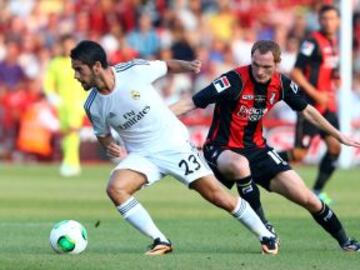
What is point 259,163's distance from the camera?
35.5 feet

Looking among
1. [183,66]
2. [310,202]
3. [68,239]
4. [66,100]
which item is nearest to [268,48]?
[183,66]

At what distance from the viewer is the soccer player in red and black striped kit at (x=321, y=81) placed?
16.0 meters

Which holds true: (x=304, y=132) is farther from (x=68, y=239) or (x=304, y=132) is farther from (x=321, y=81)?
(x=68, y=239)

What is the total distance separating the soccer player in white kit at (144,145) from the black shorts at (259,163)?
454 mm

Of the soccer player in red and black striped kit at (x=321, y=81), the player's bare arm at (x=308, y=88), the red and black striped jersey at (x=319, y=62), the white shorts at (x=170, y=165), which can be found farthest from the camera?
the red and black striped jersey at (x=319, y=62)

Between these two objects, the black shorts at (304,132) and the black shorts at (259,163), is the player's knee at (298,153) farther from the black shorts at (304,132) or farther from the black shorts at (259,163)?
the black shorts at (259,163)

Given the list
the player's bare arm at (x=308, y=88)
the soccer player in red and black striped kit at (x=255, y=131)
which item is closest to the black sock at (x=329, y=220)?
the soccer player in red and black striped kit at (x=255, y=131)

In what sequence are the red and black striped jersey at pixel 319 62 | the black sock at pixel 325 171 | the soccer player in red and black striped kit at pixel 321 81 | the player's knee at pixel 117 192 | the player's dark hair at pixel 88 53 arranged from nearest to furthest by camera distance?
the player's dark hair at pixel 88 53, the player's knee at pixel 117 192, the soccer player in red and black striped kit at pixel 321 81, the red and black striped jersey at pixel 319 62, the black sock at pixel 325 171

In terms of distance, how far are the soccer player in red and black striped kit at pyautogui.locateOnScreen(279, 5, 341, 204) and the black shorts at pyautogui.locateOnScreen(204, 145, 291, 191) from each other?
5.01 metres

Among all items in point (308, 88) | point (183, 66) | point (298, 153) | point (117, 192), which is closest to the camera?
point (117, 192)

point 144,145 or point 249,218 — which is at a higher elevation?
point 144,145

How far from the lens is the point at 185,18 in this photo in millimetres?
28422

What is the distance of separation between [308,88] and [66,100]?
7008 millimetres

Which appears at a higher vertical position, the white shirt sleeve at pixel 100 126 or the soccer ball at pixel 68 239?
the white shirt sleeve at pixel 100 126
